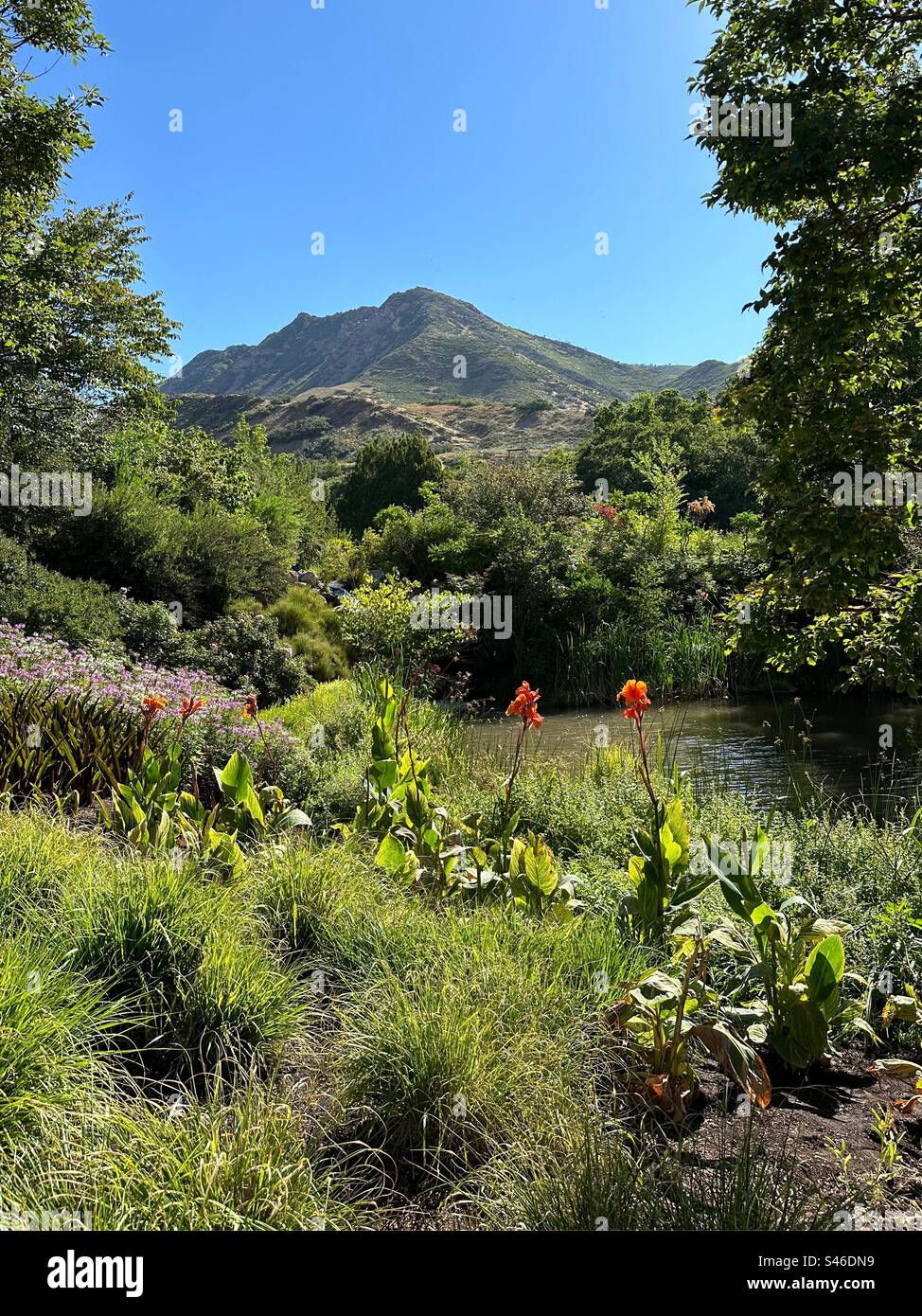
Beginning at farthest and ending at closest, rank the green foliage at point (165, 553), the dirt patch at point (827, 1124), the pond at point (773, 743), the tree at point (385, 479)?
1. the tree at point (385, 479)
2. the green foliage at point (165, 553)
3. the pond at point (773, 743)
4. the dirt patch at point (827, 1124)

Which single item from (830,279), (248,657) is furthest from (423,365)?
(830,279)

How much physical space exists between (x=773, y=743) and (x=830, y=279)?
21.8ft

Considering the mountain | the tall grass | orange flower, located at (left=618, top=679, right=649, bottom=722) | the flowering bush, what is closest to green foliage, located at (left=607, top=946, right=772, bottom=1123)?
orange flower, located at (left=618, top=679, right=649, bottom=722)

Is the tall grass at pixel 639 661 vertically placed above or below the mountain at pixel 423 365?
below

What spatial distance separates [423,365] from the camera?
307 ft

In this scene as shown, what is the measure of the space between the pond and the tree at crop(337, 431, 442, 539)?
1700 cm

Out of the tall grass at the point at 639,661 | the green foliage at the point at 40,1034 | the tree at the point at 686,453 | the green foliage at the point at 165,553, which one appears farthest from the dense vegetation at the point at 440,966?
the tree at the point at 686,453

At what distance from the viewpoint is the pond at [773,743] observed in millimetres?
7344

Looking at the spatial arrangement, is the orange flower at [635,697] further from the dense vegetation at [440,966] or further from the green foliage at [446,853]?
the green foliage at [446,853]

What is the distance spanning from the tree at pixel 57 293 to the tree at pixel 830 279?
8375 mm

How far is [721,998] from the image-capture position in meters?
2.76

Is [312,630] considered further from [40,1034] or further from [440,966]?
[40,1034]

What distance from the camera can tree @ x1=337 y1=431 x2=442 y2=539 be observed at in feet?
92.3
